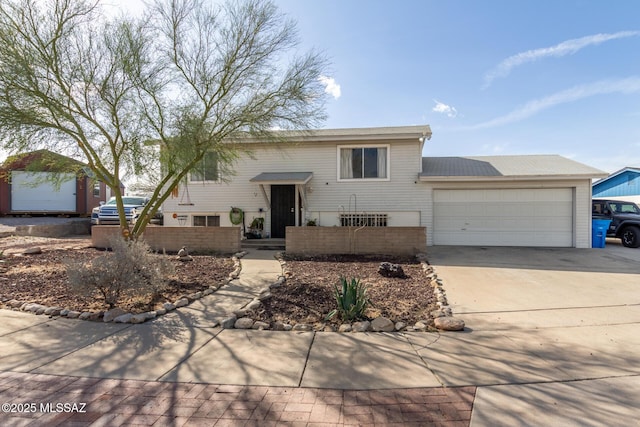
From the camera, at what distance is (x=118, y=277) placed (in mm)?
4859

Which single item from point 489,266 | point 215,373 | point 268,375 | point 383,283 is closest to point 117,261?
point 215,373

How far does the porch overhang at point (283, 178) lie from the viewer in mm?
11820

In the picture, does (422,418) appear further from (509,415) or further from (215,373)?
(215,373)

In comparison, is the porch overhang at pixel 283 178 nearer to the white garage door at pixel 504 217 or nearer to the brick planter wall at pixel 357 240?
the brick planter wall at pixel 357 240

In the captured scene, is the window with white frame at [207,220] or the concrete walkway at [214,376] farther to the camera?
the window with white frame at [207,220]

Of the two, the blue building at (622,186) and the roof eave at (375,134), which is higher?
the roof eave at (375,134)

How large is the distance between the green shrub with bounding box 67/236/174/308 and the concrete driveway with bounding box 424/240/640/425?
404cm

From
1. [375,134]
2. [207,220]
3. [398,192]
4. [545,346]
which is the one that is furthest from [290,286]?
[207,220]

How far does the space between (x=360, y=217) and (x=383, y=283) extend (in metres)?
6.19

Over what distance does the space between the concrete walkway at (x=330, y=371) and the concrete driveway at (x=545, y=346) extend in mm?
16

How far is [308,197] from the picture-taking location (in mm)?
12773

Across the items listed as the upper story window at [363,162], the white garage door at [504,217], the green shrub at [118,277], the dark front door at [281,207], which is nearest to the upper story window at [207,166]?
the green shrub at [118,277]

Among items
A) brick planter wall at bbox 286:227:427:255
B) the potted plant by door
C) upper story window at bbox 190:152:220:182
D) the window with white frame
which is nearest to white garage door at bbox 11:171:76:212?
the window with white frame

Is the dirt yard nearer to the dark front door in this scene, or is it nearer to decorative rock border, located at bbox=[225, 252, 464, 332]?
decorative rock border, located at bbox=[225, 252, 464, 332]
